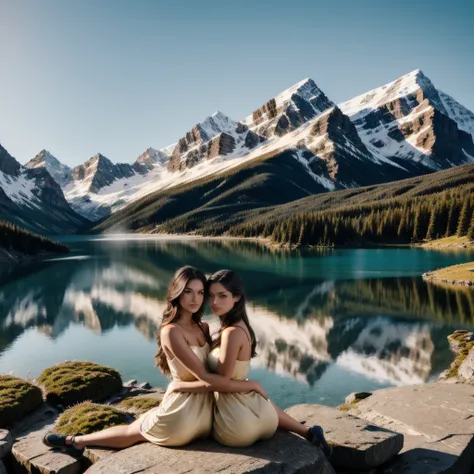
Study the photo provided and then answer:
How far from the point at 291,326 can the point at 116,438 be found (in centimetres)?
3497

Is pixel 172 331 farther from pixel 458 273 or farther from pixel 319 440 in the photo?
pixel 458 273

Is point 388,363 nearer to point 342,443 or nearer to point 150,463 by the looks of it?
point 342,443

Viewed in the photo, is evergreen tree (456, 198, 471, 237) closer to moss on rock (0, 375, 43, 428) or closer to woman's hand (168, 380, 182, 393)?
moss on rock (0, 375, 43, 428)

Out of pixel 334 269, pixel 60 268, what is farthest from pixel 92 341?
pixel 60 268

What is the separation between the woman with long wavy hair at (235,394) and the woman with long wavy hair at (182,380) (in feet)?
0.55

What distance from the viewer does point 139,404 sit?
18.6 metres

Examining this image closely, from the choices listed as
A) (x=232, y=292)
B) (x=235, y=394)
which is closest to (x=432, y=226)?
(x=232, y=292)

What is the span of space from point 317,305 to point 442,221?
410 feet

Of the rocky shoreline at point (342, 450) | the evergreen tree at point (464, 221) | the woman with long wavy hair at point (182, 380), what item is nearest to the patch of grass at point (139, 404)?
the rocky shoreline at point (342, 450)

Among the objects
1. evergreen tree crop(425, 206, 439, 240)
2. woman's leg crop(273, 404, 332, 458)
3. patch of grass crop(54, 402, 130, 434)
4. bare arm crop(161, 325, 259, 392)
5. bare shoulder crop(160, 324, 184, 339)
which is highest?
evergreen tree crop(425, 206, 439, 240)

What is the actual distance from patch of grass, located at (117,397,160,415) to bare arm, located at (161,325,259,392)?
982cm

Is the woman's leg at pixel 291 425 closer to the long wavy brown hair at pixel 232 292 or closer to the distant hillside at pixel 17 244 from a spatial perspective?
the long wavy brown hair at pixel 232 292

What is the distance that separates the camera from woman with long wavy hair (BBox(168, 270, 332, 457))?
340 inches

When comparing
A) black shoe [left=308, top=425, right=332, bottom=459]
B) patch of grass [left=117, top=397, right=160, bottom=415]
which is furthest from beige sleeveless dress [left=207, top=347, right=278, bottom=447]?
patch of grass [left=117, top=397, right=160, bottom=415]
